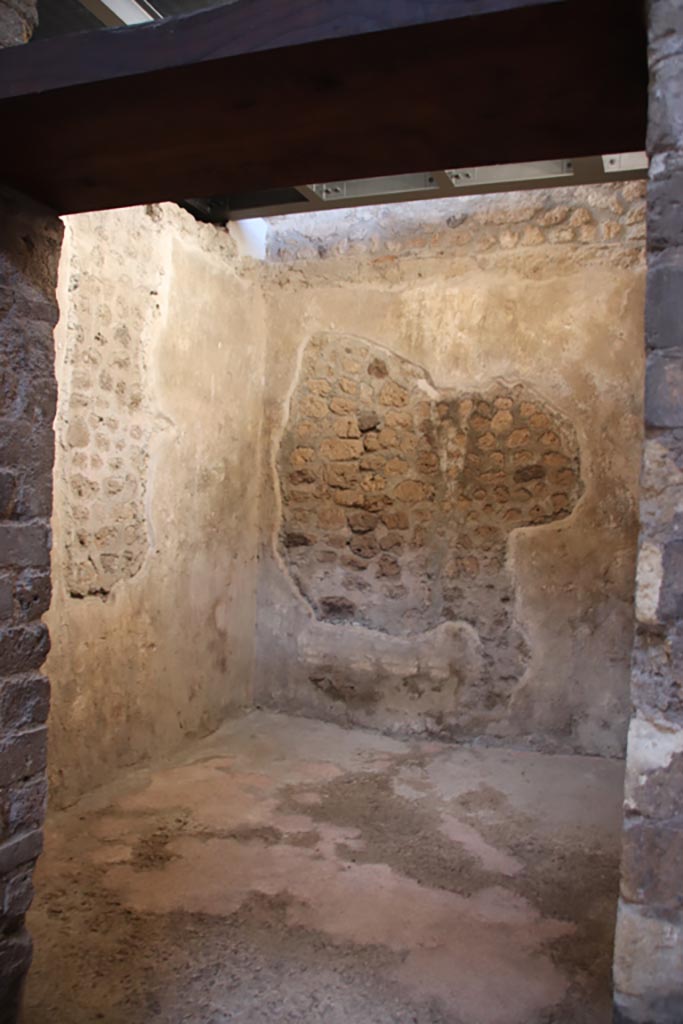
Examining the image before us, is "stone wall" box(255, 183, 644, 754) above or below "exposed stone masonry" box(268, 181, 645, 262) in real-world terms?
below

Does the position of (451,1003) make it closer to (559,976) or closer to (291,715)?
(559,976)

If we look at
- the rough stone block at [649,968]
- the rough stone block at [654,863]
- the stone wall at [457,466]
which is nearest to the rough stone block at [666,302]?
Answer: the rough stone block at [654,863]

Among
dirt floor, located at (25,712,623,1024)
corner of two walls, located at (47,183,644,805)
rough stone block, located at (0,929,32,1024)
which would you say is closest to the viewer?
rough stone block, located at (0,929,32,1024)

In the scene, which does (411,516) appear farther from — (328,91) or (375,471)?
(328,91)

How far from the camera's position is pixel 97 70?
1.38 metres

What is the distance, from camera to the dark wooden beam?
124cm

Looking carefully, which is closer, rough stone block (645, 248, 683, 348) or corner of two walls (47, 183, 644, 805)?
rough stone block (645, 248, 683, 348)

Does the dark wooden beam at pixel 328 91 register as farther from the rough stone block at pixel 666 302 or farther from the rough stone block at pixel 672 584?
the rough stone block at pixel 672 584

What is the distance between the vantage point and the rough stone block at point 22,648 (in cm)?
180

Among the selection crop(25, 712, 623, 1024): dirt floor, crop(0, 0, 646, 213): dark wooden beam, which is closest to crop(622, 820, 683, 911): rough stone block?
crop(25, 712, 623, 1024): dirt floor

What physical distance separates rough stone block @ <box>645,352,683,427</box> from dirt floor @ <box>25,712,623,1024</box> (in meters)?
1.55

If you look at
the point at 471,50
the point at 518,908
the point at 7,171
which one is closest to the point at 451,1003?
the point at 518,908

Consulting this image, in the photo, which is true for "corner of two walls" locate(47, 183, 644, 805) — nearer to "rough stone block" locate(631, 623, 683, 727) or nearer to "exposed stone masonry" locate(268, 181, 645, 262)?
"exposed stone masonry" locate(268, 181, 645, 262)

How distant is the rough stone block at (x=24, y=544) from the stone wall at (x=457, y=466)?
9.21ft
